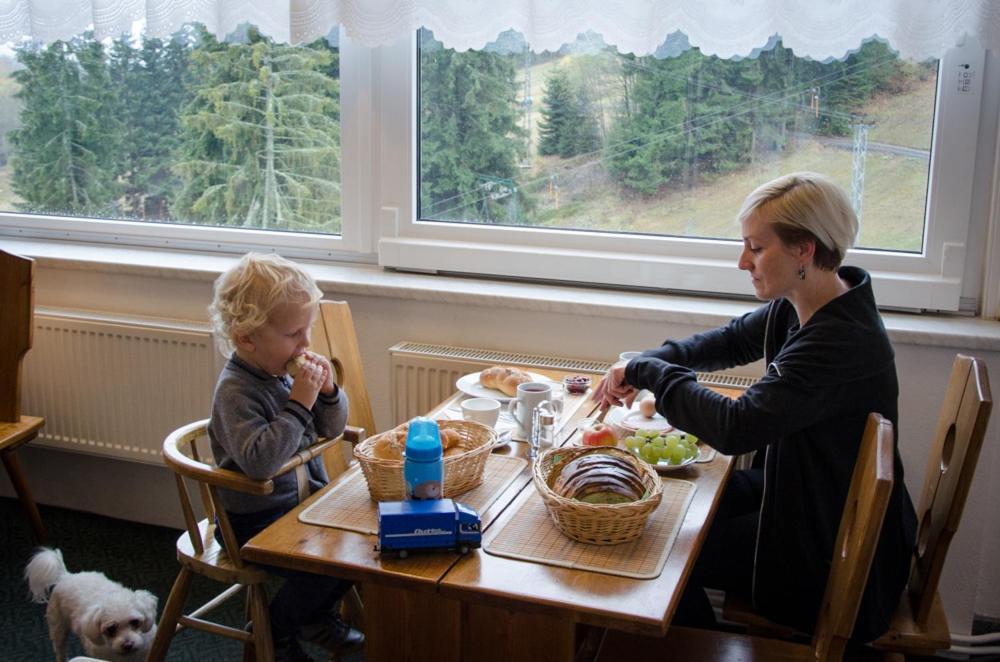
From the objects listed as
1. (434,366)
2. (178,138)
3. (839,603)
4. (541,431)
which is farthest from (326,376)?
(178,138)

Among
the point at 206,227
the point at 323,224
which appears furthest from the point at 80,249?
the point at 323,224

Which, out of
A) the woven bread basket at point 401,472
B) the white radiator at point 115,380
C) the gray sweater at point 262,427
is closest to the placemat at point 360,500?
the woven bread basket at point 401,472

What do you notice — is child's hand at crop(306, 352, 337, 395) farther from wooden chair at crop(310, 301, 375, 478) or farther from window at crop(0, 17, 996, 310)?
window at crop(0, 17, 996, 310)

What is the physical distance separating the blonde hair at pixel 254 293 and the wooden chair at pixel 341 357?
1.15ft

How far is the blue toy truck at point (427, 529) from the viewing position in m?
1.49

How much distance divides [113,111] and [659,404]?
86.8 inches

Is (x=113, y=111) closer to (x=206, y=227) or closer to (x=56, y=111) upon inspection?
(x=56, y=111)

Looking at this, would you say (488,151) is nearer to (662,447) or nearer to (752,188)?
(752,188)

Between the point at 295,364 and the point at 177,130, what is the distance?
5.18ft

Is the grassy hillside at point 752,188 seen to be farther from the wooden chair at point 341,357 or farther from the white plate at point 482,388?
the wooden chair at point 341,357

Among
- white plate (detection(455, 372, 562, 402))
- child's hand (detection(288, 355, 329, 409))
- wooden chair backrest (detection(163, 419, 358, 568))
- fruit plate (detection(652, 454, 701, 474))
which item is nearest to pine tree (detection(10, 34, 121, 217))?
wooden chair backrest (detection(163, 419, 358, 568))

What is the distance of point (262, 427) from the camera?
71.7 inches

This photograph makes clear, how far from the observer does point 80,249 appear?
319cm

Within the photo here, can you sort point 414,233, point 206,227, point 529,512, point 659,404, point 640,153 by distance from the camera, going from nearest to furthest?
point 529,512
point 659,404
point 640,153
point 414,233
point 206,227
